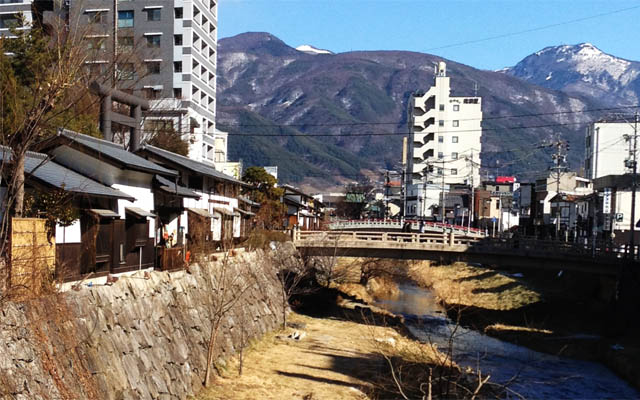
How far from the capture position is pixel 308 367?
27.4m

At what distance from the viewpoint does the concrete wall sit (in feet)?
44.3

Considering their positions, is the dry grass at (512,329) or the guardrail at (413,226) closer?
the dry grass at (512,329)

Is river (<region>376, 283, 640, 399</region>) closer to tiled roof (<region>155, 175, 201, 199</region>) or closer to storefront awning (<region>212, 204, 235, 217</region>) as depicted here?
storefront awning (<region>212, 204, 235, 217</region>)

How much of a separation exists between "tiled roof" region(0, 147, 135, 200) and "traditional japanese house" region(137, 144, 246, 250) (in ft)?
29.3

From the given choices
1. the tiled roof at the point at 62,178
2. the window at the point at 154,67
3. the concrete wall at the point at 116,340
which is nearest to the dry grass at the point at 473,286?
the concrete wall at the point at 116,340

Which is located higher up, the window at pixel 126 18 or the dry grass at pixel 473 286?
the window at pixel 126 18

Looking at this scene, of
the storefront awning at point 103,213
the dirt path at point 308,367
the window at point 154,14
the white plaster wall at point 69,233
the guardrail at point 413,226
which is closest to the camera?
the white plaster wall at point 69,233

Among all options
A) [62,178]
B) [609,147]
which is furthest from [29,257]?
[609,147]

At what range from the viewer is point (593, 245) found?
132 ft

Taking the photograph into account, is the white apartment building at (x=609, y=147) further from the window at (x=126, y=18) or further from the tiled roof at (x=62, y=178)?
the tiled roof at (x=62, y=178)

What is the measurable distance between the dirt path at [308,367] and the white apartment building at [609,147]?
52.4m

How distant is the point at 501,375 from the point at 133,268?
641 inches

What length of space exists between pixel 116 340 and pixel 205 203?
2152 centimetres

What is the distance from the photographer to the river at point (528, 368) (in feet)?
87.9
